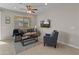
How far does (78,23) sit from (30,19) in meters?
1.10

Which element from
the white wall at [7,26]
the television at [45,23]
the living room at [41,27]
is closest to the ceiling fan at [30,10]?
the living room at [41,27]

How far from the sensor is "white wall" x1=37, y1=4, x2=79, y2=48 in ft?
6.56

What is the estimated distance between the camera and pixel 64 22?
230 cm

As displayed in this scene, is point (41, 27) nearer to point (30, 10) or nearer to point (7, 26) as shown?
point (30, 10)

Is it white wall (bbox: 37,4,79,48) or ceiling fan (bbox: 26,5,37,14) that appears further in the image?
white wall (bbox: 37,4,79,48)

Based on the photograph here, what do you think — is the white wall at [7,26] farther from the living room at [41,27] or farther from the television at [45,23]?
the television at [45,23]

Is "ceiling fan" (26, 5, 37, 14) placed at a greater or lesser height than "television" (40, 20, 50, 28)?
greater

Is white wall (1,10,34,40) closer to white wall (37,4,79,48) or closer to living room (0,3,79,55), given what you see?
living room (0,3,79,55)

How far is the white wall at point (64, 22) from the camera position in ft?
6.56

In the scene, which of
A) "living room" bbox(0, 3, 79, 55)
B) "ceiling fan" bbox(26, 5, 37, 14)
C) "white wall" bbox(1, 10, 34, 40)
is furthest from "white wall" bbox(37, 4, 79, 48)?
"white wall" bbox(1, 10, 34, 40)
